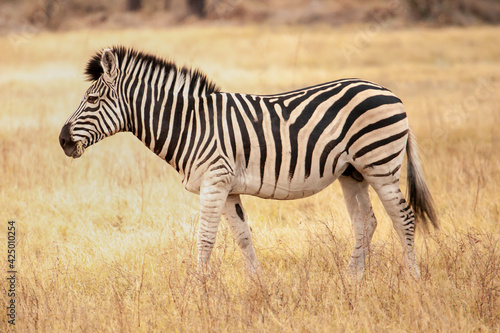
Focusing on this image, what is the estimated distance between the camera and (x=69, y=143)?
490 centimetres

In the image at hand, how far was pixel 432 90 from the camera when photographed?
634 inches

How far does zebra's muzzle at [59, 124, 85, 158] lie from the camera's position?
4.86m

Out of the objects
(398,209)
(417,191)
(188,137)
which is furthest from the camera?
(417,191)

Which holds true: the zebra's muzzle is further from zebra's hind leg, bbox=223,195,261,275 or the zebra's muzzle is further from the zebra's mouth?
zebra's hind leg, bbox=223,195,261,275

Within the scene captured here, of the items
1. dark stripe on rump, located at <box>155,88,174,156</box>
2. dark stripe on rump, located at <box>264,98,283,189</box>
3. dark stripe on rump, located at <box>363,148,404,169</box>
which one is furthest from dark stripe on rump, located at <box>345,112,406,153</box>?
dark stripe on rump, located at <box>155,88,174,156</box>

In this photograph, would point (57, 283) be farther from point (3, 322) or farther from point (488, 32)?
point (488, 32)

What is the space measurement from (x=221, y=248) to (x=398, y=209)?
1.88 m

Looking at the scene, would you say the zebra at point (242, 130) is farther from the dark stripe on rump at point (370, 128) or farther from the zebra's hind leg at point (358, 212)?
the zebra's hind leg at point (358, 212)

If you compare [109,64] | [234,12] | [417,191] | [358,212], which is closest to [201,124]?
[109,64]

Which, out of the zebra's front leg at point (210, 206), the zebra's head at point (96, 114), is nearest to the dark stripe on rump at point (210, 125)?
the zebra's front leg at point (210, 206)

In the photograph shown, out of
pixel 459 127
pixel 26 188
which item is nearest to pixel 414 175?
pixel 26 188

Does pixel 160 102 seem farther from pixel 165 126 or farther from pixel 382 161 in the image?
pixel 382 161

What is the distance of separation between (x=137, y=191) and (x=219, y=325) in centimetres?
338

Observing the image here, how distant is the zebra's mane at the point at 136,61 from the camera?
16.3 ft
